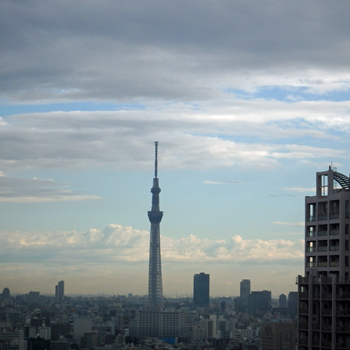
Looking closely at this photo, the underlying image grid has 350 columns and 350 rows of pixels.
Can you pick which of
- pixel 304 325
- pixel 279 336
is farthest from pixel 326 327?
pixel 279 336

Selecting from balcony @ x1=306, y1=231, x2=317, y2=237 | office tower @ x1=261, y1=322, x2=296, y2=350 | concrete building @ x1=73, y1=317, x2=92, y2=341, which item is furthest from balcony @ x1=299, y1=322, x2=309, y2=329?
concrete building @ x1=73, y1=317, x2=92, y2=341

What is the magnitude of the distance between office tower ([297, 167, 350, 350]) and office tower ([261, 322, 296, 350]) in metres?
95.9

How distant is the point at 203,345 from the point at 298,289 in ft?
430

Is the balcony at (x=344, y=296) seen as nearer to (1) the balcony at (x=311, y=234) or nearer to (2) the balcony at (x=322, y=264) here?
(2) the balcony at (x=322, y=264)

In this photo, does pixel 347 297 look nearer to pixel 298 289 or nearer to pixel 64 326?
pixel 298 289

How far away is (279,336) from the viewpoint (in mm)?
136125

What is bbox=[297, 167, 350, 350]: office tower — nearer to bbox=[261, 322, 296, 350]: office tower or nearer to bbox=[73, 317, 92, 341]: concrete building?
bbox=[261, 322, 296, 350]: office tower

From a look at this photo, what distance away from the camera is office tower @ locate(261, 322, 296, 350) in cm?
13050

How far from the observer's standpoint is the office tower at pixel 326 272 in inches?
1296

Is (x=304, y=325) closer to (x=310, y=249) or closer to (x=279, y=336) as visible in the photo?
(x=310, y=249)

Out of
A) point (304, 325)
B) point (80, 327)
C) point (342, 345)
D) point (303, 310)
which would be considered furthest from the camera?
point (80, 327)

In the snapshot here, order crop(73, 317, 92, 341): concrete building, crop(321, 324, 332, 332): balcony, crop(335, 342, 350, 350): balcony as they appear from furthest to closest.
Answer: crop(73, 317, 92, 341): concrete building, crop(321, 324, 332, 332): balcony, crop(335, 342, 350, 350): balcony

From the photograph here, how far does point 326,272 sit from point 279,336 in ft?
348

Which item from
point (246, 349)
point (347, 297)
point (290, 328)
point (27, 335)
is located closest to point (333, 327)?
point (347, 297)
